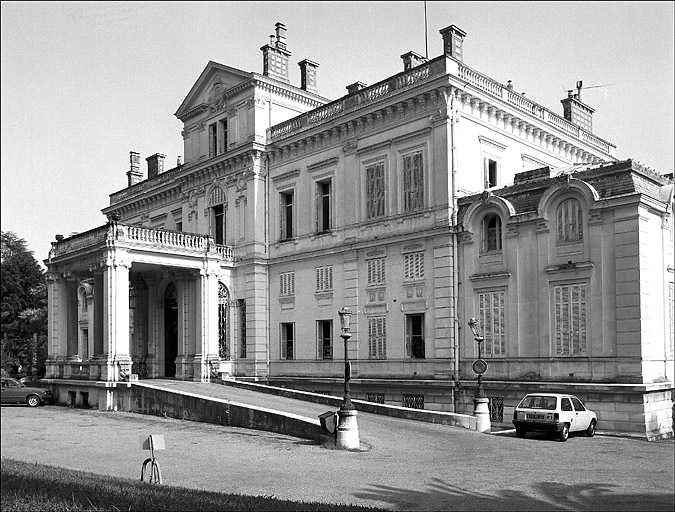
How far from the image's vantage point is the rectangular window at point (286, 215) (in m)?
34.7

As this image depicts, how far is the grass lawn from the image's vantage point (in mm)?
9653

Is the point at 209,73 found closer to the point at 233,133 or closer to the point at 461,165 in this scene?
the point at 233,133

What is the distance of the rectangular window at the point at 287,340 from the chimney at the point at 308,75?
12.4m

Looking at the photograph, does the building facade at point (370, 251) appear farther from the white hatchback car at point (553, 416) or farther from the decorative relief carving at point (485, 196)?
the white hatchback car at point (553, 416)

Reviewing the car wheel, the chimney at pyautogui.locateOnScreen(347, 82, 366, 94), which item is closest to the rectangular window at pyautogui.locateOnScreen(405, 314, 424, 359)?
the car wheel

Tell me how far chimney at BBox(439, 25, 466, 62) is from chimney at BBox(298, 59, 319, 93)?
11.4 meters

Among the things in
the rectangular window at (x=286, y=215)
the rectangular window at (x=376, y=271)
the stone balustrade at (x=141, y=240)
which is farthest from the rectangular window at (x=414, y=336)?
the stone balustrade at (x=141, y=240)

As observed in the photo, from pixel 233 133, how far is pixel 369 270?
1086cm

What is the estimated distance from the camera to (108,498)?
10156mm

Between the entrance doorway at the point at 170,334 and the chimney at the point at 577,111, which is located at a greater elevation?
the chimney at the point at 577,111

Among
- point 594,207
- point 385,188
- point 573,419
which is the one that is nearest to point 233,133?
point 385,188

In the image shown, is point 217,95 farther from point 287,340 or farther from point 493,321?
point 493,321

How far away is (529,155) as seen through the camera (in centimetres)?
3109

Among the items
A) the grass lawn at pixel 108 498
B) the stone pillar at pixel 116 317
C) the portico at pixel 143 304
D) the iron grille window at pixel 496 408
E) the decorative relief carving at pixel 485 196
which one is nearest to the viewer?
the grass lawn at pixel 108 498
